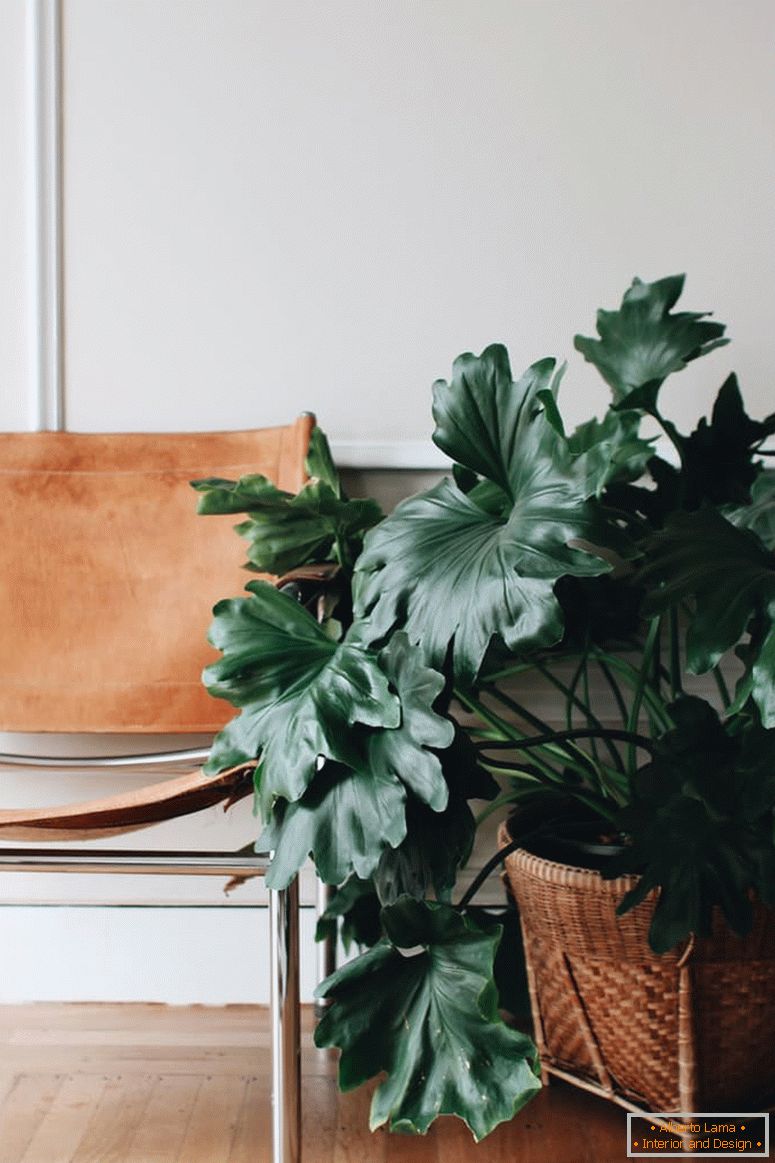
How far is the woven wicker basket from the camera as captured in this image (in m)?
1.30

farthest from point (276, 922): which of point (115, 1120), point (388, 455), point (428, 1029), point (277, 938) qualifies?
point (388, 455)

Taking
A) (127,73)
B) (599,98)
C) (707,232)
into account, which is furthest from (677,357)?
(127,73)

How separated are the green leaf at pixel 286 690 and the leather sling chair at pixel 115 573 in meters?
0.41

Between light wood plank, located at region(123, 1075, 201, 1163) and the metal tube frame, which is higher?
the metal tube frame

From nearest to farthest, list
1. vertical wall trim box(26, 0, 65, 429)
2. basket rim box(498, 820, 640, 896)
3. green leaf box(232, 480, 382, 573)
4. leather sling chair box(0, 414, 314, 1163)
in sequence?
basket rim box(498, 820, 640, 896) < green leaf box(232, 480, 382, 573) < leather sling chair box(0, 414, 314, 1163) < vertical wall trim box(26, 0, 65, 429)

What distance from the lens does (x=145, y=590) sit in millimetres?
A: 1582

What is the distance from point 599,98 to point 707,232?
25 cm

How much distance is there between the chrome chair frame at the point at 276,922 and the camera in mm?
1195

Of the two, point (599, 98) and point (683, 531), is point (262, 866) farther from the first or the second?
point (599, 98)

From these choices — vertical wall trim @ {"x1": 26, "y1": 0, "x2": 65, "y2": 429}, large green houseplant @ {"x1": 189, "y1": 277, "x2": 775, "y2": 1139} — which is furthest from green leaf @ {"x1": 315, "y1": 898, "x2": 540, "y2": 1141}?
vertical wall trim @ {"x1": 26, "y1": 0, "x2": 65, "y2": 429}

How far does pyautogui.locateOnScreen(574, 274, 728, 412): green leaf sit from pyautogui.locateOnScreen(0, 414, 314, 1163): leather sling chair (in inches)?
15.6

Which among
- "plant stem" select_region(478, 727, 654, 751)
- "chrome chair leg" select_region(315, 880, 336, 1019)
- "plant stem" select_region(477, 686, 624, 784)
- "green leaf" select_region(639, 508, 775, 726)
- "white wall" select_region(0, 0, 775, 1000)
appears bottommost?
"chrome chair leg" select_region(315, 880, 336, 1019)

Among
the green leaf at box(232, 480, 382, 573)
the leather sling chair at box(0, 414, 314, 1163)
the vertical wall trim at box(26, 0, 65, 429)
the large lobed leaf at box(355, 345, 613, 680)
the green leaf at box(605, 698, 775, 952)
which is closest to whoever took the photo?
the large lobed leaf at box(355, 345, 613, 680)

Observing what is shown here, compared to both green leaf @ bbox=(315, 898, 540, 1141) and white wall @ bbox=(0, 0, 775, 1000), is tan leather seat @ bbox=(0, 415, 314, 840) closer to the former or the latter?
white wall @ bbox=(0, 0, 775, 1000)
